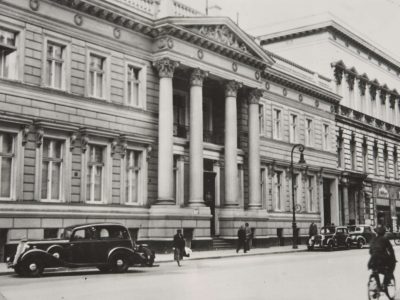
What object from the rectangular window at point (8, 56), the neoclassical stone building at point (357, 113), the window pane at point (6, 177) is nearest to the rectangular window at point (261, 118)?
the neoclassical stone building at point (357, 113)

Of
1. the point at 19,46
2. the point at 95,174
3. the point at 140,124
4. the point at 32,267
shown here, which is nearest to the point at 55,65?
the point at 19,46

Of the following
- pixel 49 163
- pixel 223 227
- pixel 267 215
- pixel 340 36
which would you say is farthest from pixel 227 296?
pixel 340 36

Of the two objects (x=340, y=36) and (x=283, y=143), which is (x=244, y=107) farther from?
(x=340, y=36)

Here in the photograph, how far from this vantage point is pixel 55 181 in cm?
2570

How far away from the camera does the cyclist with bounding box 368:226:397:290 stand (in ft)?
38.6

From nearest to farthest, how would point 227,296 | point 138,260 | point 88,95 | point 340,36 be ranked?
point 227,296
point 138,260
point 88,95
point 340,36

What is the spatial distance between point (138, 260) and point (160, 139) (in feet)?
36.6

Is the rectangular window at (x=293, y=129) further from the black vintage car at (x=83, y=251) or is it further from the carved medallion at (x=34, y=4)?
the black vintage car at (x=83, y=251)

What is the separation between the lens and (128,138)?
95.1ft

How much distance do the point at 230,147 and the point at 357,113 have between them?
22.6 meters

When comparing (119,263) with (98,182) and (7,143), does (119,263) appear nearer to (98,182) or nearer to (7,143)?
(7,143)

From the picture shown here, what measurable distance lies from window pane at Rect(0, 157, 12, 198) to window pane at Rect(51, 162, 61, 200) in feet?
7.34

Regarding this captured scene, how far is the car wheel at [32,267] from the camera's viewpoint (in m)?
18.1

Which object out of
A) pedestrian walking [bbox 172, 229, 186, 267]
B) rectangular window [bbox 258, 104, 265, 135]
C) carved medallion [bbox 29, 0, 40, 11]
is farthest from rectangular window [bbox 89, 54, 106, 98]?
rectangular window [bbox 258, 104, 265, 135]
